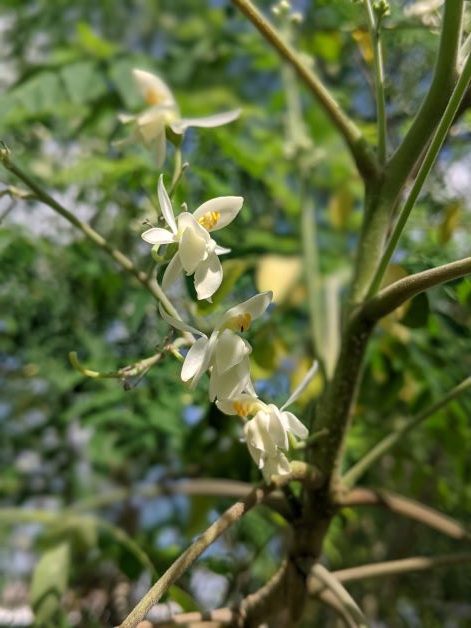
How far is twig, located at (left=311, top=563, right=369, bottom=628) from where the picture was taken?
1.64ft

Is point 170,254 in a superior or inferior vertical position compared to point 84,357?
superior

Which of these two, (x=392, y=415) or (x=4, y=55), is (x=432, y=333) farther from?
(x=4, y=55)

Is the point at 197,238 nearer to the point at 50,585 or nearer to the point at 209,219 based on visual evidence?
the point at 209,219

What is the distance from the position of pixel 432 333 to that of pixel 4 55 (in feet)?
3.73

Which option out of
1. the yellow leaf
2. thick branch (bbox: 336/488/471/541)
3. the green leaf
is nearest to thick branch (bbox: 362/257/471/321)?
thick branch (bbox: 336/488/471/541)

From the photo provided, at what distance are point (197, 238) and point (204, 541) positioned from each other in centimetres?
15

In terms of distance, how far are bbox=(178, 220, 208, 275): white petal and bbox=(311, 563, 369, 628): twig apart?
0.73 ft

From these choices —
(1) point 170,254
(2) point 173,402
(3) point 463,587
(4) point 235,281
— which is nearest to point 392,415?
(3) point 463,587

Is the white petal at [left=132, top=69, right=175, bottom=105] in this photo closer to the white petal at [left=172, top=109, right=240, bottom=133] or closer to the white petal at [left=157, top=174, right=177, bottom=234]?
the white petal at [left=172, top=109, right=240, bottom=133]

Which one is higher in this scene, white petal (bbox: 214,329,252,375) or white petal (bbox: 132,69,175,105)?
white petal (bbox: 132,69,175,105)

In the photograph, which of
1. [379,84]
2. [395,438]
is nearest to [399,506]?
[395,438]

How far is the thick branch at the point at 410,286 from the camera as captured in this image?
39 centimetres

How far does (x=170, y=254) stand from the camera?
45 centimetres

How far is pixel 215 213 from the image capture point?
0.44 metres
